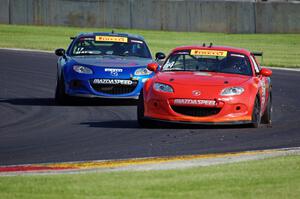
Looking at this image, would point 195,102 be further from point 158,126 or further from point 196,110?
point 158,126

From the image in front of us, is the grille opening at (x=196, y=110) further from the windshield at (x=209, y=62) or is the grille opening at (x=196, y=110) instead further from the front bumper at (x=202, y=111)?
the windshield at (x=209, y=62)

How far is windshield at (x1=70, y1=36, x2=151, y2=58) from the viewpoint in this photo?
1980cm

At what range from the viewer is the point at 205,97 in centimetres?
1452

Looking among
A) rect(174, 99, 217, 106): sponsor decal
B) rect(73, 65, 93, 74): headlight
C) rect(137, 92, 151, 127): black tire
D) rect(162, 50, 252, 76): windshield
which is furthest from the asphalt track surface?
rect(162, 50, 252, 76): windshield

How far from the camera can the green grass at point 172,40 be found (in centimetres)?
3594

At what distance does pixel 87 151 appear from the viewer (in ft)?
39.4

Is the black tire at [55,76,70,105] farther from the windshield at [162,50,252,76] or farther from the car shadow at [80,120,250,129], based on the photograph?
the car shadow at [80,120,250,129]

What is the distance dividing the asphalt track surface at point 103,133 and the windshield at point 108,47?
43.7 inches

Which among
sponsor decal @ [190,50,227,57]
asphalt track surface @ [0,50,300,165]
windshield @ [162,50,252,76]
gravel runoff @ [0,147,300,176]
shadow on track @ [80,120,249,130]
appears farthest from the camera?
sponsor decal @ [190,50,227,57]

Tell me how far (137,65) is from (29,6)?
25925 millimetres

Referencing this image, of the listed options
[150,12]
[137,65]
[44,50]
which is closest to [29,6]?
[150,12]

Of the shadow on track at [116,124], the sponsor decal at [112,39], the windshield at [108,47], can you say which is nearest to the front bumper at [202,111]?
the shadow on track at [116,124]

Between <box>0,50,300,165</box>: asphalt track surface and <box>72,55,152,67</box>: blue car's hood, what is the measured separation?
2.25 feet

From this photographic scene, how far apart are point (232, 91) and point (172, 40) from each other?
86.4 feet
